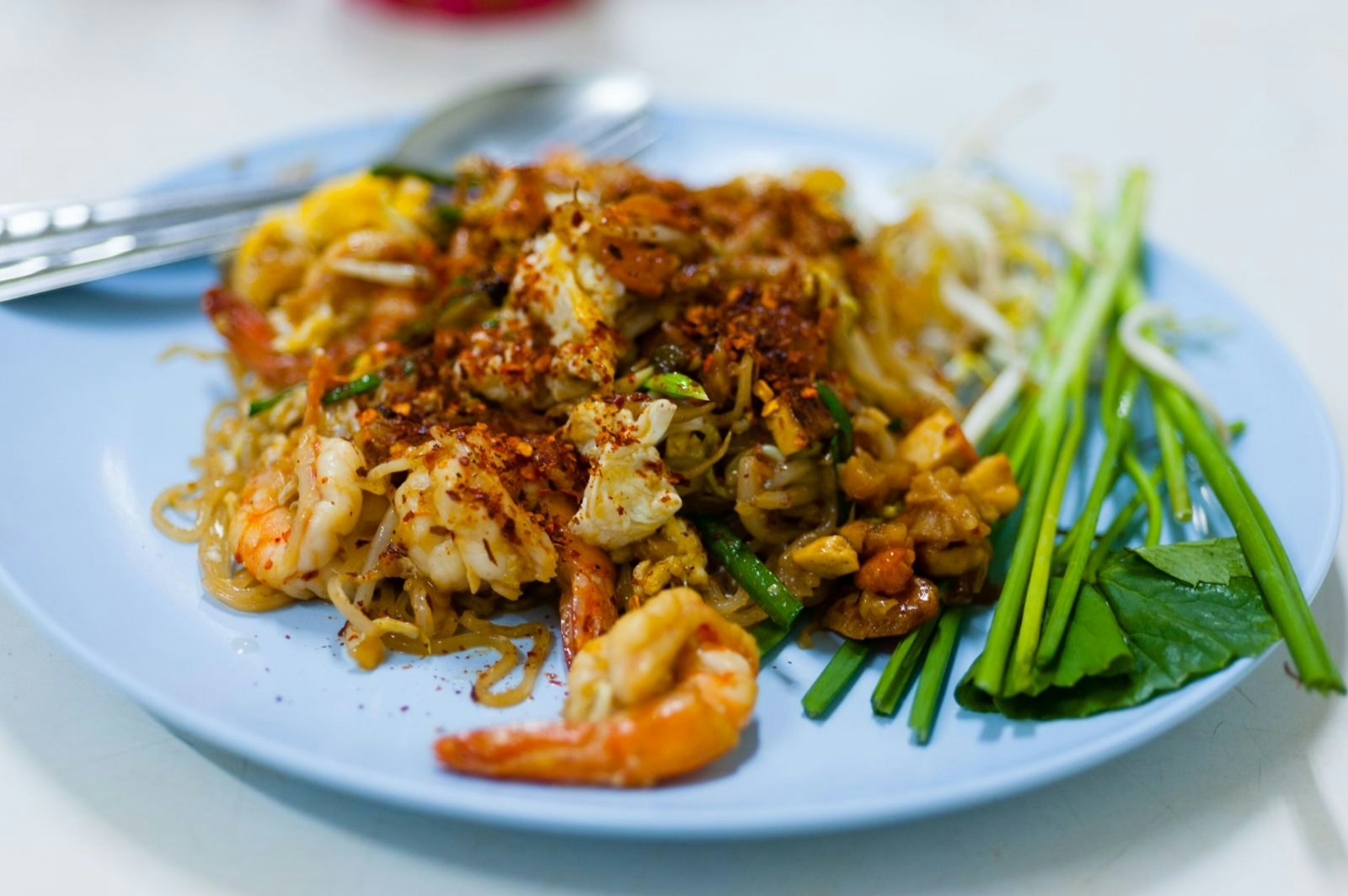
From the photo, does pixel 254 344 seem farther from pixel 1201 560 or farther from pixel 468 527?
pixel 1201 560

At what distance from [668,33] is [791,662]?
574 cm

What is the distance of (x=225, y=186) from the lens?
13.4ft

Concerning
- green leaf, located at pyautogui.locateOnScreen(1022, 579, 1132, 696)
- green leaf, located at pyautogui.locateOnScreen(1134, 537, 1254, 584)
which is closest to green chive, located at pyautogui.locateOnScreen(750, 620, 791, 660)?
green leaf, located at pyautogui.locateOnScreen(1022, 579, 1132, 696)

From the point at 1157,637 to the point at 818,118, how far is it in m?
4.48

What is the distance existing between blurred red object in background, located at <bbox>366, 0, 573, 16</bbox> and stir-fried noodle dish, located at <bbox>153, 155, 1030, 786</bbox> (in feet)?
12.5

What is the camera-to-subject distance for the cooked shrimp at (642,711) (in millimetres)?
2131

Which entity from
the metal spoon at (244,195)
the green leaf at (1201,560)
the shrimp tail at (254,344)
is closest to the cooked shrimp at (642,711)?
the green leaf at (1201,560)

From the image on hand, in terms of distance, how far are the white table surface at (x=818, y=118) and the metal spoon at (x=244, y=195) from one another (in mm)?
993

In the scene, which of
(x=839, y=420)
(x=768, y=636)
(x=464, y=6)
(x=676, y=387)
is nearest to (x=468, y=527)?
(x=676, y=387)

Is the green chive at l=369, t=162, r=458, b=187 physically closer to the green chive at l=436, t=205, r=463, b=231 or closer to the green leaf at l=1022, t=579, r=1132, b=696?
the green chive at l=436, t=205, r=463, b=231

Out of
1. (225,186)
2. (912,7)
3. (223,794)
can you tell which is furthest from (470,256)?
(912,7)

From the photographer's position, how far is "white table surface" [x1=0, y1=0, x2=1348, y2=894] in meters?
2.28

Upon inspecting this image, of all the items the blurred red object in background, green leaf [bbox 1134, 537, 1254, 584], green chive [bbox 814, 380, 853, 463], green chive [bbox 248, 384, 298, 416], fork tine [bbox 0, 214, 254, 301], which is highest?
the blurred red object in background

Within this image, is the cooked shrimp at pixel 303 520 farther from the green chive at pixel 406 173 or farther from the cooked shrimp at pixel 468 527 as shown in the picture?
the green chive at pixel 406 173
